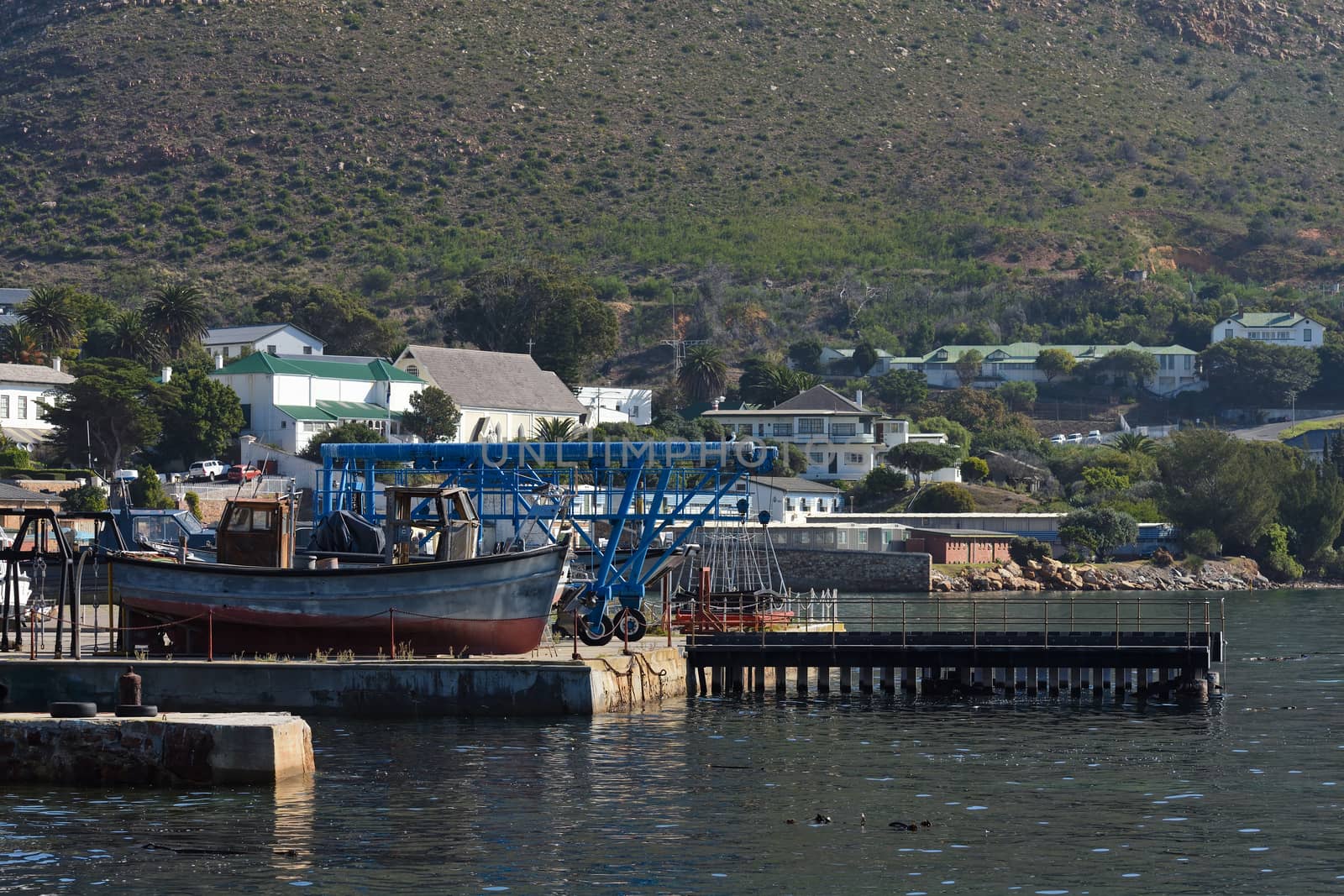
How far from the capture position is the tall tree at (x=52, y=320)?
5408 inches

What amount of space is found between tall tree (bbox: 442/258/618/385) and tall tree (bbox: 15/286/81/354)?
3663 centimetres

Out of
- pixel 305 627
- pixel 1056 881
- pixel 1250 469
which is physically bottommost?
pixel 1056 881

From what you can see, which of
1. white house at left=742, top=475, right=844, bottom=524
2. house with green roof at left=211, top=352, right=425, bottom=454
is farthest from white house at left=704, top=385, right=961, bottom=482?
house with green roof at left=211, top=352, right=425, bottom=454

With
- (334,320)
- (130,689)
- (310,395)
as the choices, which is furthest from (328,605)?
(334,320)

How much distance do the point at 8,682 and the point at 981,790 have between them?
17938 mm

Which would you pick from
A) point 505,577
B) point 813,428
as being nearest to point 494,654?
point 505,577

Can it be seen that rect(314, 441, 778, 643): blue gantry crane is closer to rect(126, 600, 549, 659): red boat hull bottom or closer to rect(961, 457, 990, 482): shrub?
rect(126, 600, 549, 659): red boat hull bottom

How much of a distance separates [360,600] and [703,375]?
124265mm

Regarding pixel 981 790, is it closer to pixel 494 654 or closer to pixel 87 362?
pixel 494 654

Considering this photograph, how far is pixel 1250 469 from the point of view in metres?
119

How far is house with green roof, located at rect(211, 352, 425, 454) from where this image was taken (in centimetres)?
12356

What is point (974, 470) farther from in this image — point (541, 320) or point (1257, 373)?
point (1257, 373)

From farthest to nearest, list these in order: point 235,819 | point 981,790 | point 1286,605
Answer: point 1286,605 < point 981,790 < point 235,819

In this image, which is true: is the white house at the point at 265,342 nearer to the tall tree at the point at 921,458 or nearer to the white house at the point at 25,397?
the white house at the point at 25,397
